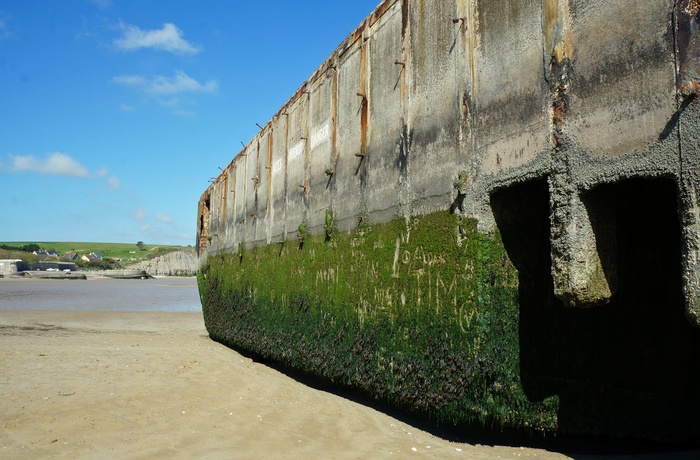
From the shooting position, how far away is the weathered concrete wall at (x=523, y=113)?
318 centimetres

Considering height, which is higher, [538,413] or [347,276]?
[347,276]

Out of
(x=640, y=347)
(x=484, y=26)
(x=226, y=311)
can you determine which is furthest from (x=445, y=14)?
(x=226, y=311)

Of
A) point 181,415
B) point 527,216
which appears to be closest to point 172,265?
point 181,415

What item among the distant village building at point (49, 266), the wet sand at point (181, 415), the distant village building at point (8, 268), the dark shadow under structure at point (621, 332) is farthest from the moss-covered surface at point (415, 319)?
the distant village building at point (49, 266)

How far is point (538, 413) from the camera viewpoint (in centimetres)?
421

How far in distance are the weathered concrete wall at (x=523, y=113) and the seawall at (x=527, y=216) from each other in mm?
13

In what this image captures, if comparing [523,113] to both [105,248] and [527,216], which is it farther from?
[105,248]

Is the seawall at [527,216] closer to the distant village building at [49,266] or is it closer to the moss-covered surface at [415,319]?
the moss-covered surface at [415,319]

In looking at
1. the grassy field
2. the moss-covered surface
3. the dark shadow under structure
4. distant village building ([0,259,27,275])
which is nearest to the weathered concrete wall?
the moss-covered surface

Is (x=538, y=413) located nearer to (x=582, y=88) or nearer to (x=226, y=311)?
(x=582, y=88)

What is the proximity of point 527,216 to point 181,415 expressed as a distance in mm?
4301

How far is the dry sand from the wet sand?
0.03 feet

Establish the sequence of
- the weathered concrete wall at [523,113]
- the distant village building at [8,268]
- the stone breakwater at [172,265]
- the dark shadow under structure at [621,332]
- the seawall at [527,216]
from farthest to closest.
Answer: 1. the stone breakwater at [172,265]
2. the distant village building at [8,268]
3. the dark shadow under structure at [621,332]
4. the seawall at [527,216]
5. the weathered concrete wall at [523,113]

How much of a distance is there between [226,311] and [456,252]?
8.63 m
